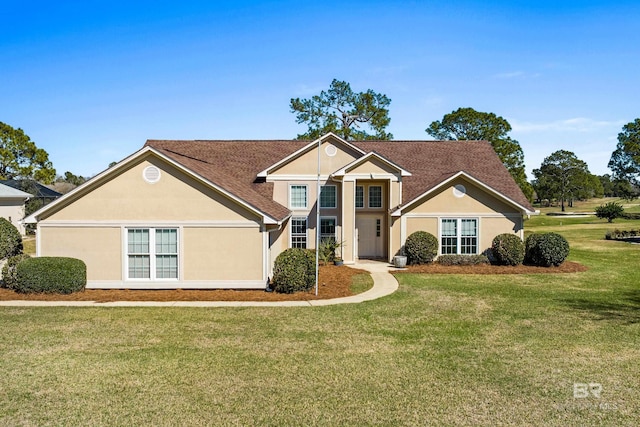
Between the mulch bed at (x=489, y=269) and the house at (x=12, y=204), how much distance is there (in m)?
36.5

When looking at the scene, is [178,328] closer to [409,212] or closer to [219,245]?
[219,245]

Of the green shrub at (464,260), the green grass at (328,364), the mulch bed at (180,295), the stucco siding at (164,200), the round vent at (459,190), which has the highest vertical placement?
the round vent at (459,190)

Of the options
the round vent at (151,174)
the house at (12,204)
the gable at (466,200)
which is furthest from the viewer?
the house at (12,204)

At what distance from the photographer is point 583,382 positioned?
790 cm

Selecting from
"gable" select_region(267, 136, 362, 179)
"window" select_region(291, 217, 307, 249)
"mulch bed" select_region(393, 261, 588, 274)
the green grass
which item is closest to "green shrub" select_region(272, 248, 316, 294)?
the green grass

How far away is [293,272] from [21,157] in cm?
5623

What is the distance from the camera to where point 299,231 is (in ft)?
81.1

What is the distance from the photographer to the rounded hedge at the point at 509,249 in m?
21.7

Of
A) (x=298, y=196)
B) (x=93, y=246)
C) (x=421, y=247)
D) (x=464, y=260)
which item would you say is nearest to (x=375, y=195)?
(x=298, y=196)

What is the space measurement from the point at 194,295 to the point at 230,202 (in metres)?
3.45

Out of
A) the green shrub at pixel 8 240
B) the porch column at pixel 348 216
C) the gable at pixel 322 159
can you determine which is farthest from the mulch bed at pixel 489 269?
the green shrub at pixel 8 240

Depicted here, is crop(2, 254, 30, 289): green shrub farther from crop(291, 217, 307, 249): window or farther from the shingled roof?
crop(291, 217, 307, 249): window

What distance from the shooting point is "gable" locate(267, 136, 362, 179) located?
24.5 m

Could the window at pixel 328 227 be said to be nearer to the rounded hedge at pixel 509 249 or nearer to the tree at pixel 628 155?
the rounded hedge at pixel 509 249
